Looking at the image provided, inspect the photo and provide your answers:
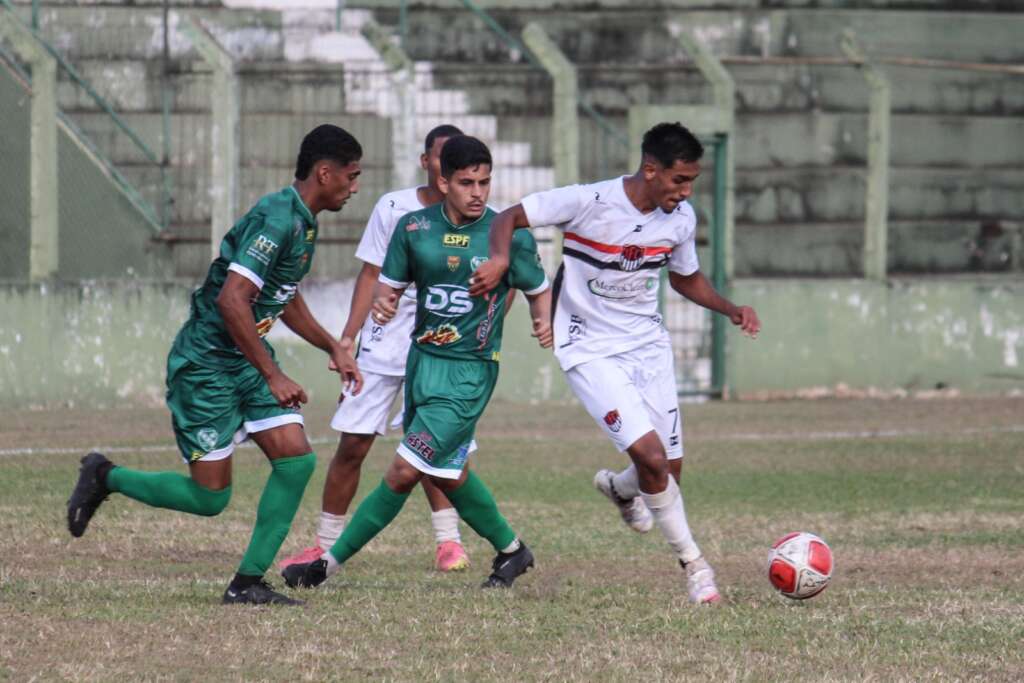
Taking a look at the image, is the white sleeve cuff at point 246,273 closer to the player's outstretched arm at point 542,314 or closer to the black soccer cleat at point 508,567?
the player's outstretched arm at point 542,314

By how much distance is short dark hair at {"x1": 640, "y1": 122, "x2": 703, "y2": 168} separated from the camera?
791cm

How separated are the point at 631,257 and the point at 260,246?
1.78 m

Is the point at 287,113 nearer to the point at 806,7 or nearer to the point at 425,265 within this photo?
the point at 806,7

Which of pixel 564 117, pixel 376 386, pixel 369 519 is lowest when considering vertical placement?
pixel 369 519

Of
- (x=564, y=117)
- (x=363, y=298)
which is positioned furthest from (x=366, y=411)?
(x=564, y=117)

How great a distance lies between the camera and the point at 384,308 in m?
7.86

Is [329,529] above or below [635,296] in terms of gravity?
below

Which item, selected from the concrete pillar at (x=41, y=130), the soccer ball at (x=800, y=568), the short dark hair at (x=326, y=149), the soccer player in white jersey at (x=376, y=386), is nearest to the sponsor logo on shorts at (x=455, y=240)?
the short dark hair at (x=326, y=149)

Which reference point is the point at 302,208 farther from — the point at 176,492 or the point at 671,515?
the point at 671,515

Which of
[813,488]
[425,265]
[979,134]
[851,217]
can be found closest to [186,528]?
[425,265]

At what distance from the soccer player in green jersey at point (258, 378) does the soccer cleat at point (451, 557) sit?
4.70 ft

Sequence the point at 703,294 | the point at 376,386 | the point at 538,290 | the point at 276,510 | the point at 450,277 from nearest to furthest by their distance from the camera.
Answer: the point at 276,510 < the point at 450,277 < the point at 538,290 < the point at 703,294 < the point at 376,386

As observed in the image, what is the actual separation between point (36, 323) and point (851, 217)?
10288 millimetres

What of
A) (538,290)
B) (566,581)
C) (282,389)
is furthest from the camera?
(566,581)
